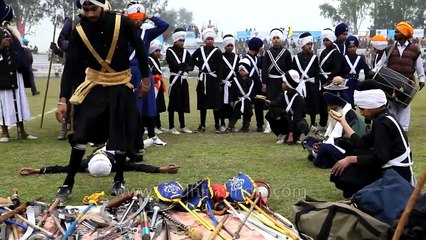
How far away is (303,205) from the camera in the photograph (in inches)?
170

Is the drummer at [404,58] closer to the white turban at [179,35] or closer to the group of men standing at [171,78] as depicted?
the group of men standing at [171,78]

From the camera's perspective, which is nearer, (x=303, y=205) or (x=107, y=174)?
(x=303, y=205)

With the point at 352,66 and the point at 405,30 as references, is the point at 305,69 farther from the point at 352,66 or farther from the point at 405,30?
the point at 405,30

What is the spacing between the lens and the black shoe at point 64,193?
530cm

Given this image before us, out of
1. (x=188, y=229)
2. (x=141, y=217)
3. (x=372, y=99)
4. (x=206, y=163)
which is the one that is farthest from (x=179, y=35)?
(x=188, y=229)

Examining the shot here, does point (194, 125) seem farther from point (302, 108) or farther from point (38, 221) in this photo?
point (38, 221)

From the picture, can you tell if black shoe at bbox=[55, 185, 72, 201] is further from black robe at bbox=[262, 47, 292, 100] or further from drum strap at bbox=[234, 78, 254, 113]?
black robe at bbox=[262, 47, 292, 100]

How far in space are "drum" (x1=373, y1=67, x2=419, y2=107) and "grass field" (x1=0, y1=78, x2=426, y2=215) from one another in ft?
2.41

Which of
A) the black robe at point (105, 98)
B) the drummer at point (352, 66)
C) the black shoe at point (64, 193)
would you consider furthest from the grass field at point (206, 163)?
the drummer at point (352, 66)

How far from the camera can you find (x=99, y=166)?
20.6ft

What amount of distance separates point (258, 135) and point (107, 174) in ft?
14.0

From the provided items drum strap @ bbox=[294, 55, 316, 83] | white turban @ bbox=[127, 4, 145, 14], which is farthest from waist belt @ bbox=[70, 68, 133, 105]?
drum strap @ bbox=[294, 55, 316, 83]

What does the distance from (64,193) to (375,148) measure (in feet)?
9.04

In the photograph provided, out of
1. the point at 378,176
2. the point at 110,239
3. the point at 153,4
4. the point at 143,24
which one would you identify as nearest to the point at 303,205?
the point at 378,176
